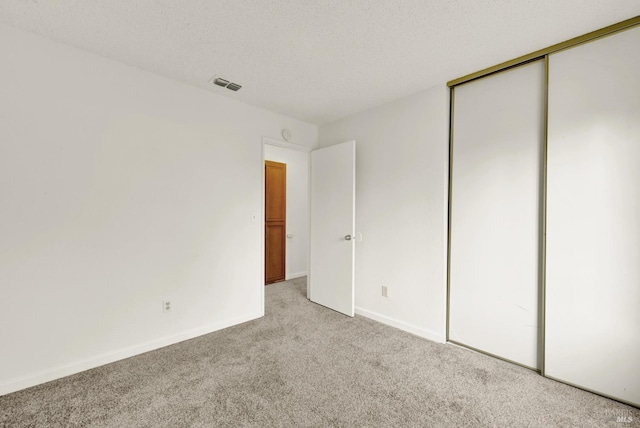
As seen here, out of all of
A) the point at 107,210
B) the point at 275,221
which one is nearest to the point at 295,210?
the point at 275,221

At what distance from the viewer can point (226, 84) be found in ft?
8.10

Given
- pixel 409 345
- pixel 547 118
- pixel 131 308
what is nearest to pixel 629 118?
pixel 547 118

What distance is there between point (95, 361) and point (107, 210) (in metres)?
1.15

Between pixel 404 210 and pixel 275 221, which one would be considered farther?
pixel 275 221

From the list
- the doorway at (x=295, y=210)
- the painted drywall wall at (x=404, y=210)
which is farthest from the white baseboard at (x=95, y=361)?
the doorway at (x=295, y=210)

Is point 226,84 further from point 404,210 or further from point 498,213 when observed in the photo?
point 498,213

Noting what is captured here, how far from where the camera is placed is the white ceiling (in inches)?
61.0

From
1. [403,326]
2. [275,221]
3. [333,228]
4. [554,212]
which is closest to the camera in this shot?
[554,212]

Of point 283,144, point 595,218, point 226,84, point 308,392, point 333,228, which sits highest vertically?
point 226,84

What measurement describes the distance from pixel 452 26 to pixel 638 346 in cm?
231

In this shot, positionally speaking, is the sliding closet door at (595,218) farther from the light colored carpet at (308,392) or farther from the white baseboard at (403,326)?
the white baseboard at (403,326)

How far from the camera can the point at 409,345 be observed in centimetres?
238

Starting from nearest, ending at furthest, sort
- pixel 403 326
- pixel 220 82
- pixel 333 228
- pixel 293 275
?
pixel 220 82, pixel 403 326, pixel 333 228, pixel 293 275

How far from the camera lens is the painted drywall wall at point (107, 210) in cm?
175
